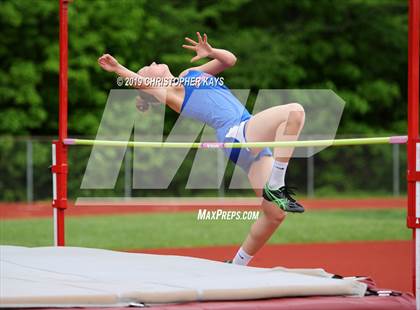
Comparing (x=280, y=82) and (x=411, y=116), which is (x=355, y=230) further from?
(x=280, y=82)

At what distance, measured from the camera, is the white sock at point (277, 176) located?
17.0 ft

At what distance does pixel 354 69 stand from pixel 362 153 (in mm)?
3378

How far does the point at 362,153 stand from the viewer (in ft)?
58.8

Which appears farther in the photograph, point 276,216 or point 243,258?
point 243,258

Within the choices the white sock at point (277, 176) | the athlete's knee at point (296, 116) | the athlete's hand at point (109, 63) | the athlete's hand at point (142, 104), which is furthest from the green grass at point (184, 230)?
the athlete's knee at point (296, 116)

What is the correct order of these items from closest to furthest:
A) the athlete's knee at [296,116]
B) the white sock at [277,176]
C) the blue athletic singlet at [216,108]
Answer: the athlete's knee at [296,116]
the white sock at [277,176]
the blue athletic singlet at [216,108]

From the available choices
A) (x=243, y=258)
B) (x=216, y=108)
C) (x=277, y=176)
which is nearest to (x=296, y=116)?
(x=277, y=176)

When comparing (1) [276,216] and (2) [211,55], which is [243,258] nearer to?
(1) [276,216]

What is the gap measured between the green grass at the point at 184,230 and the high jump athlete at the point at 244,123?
12.9 ft

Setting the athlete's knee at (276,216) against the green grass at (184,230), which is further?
the green grass at (184,230)

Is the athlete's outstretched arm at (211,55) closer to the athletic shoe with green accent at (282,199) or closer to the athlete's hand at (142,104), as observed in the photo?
the athlete's hand at (142,104)

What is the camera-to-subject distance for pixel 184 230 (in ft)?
38.5

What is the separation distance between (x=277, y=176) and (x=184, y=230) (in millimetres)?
6650

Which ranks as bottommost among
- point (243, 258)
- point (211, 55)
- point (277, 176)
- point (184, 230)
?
point (243, 258)
